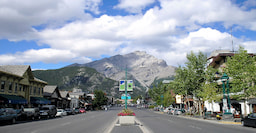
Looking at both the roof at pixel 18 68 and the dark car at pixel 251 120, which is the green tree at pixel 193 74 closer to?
the dark car at pixel 251 120

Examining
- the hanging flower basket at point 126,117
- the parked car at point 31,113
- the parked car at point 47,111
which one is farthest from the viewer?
the parked car at point 47,111

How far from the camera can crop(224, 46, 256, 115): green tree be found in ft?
96.9

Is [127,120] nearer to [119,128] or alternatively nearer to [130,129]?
[119,128]

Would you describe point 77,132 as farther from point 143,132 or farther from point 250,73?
point 250,73

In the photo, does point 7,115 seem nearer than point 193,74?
Yes

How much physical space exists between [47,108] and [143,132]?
2740 cm

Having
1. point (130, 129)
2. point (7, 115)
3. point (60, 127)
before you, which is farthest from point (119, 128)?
point (7, 115)

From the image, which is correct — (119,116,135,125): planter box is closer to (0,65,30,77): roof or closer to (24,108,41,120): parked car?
(24,108,41,120): parked car

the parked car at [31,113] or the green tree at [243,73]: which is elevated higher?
the green tree at [243,73]

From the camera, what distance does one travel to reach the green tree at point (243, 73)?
96.9 feet

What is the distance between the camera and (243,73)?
100ft

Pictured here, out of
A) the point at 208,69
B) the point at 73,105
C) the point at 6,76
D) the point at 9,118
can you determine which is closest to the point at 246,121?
the point at 208,69

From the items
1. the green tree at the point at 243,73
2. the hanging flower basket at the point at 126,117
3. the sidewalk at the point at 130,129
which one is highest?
the green tree at the point at 243,73

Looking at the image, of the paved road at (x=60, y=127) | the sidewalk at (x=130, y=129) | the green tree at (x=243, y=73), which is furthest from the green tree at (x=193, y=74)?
the sidewalk at (x=130, y=129)
